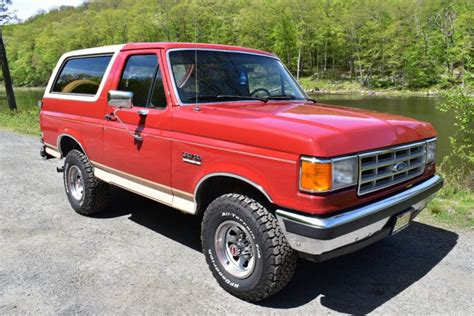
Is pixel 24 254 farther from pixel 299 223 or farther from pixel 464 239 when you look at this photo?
pixel 464 239

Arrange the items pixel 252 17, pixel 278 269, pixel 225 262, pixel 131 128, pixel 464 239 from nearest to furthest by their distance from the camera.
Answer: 1. pixel 278 269
2. pixel 225 262
3. pixel 131 128
4. pixel 464 239
5. pixel 252 17

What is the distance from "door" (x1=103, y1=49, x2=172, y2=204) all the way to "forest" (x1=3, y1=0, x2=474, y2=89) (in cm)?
5437

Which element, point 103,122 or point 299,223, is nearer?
point 299,223

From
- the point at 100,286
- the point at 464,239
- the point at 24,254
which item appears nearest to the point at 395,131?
the point at 464,239

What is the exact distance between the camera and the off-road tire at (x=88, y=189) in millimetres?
5156

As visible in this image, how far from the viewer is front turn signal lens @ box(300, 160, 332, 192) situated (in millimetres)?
2785

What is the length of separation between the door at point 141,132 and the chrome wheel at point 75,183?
3.10 feet

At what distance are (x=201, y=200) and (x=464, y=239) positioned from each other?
3.03 m

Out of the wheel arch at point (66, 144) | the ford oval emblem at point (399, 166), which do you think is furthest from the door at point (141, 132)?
the ford oval emblem at point (399, 166)

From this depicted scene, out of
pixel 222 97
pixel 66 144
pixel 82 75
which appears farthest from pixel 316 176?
pixel 66 144

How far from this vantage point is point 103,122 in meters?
4.71

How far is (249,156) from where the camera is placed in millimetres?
3129

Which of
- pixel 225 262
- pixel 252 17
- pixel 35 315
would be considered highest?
pixel 252 17

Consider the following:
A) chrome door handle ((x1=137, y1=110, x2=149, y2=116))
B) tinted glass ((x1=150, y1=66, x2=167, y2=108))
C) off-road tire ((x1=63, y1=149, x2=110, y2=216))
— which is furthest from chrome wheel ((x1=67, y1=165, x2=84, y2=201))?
tinted glass ((x1=150, y1=66, x2=167, y2=108))
